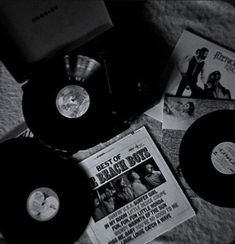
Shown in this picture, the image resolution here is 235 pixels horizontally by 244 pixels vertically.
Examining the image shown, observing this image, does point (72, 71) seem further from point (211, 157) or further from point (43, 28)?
point (211, 157)

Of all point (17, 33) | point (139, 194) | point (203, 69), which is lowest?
point (139, 194)

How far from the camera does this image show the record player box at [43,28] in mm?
779

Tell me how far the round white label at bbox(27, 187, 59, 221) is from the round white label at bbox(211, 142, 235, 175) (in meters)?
0.32

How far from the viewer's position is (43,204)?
2.69 ft

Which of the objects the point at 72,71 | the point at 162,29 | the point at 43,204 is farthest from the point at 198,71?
the point at 43,204

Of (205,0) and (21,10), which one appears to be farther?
(205,0)

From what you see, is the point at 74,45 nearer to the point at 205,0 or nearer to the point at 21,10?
the point at 21,10

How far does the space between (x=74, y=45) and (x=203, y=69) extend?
275 mm

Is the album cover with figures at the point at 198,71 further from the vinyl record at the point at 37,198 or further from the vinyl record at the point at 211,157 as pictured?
the vinyl record at the point at 37,198

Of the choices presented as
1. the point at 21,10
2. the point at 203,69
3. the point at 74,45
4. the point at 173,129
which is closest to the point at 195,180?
the point at 173,129

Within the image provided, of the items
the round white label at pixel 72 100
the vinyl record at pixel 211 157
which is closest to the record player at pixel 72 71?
the round white label at pixel 72 100

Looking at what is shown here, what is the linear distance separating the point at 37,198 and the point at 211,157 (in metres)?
0.35

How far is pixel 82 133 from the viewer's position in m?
0.82

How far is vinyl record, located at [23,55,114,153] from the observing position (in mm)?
806
